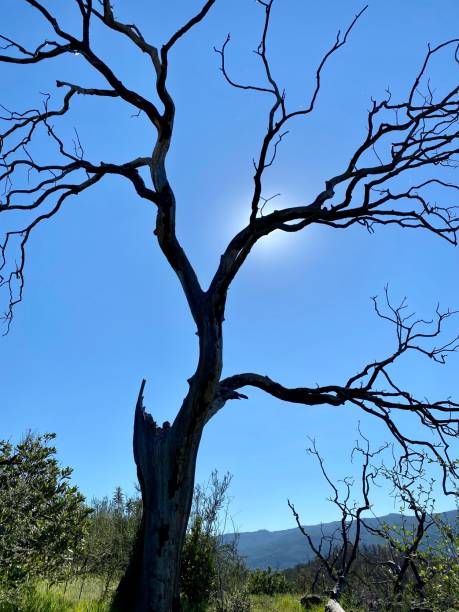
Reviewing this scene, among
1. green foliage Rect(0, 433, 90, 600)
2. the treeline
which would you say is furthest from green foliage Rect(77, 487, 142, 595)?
green foliage Rect(0, 433, 90, 600)

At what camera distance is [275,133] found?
240 inches

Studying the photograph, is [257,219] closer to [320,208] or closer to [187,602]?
[320,208]

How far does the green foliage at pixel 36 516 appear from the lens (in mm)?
5973

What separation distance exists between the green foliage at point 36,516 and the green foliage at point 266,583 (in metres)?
13.2

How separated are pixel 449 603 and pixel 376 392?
2756mm

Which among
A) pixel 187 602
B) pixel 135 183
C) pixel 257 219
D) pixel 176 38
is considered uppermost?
pixel 176 38

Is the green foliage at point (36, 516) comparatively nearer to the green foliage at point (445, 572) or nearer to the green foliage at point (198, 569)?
the green foliage at point (198, 569)

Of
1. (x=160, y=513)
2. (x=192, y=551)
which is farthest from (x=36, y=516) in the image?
(x=192, y=551)

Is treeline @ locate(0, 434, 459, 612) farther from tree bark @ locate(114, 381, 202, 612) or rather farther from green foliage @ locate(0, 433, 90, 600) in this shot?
tree bark @ locate(114, 381, 202, 612)

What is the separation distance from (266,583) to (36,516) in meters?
15.6

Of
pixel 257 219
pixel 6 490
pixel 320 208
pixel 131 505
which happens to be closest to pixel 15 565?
pixel 6 490

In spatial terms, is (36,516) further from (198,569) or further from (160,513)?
(198,569)

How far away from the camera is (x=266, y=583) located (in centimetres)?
1928

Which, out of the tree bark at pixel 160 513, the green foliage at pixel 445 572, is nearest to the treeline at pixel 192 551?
the green foliage at pixel 445 572
